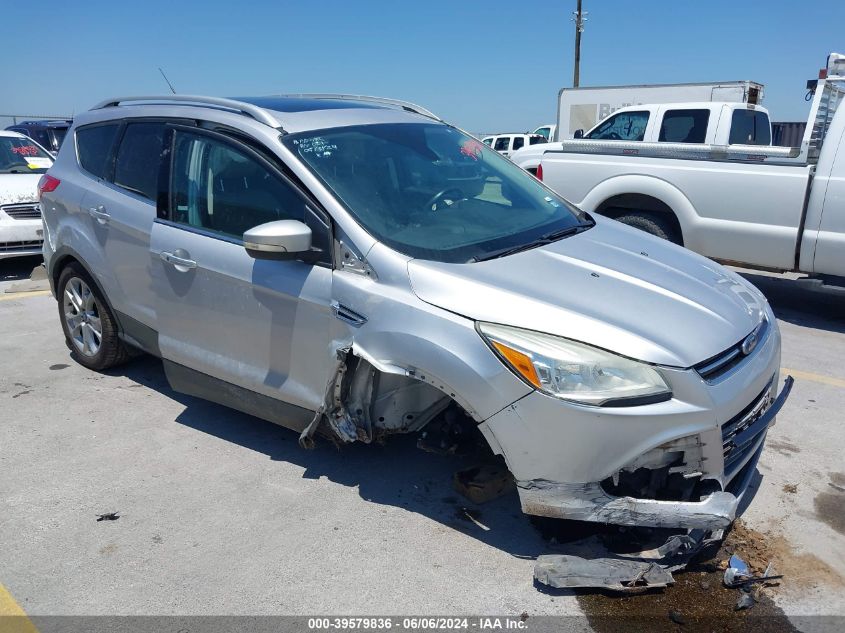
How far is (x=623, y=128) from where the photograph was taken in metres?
11.3

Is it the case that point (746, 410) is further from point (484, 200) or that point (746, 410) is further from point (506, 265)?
point (484, 200)

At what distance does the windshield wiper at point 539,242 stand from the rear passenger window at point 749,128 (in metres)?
7.97

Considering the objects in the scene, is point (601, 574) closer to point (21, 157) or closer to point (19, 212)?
point (19, 212)

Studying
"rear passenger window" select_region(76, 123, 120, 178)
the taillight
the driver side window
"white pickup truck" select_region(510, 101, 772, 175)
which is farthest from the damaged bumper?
the driver side window

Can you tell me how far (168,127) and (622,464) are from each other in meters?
3.11

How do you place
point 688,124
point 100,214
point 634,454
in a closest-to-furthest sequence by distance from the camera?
point 634,454 < point 100,214 < point 688,124

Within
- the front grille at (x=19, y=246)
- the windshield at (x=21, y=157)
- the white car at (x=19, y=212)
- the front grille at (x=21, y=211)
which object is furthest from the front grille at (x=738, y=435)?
the windshield at (x=21, y=157)

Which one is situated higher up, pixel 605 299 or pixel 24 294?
pixel 605 299

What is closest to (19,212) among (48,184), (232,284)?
(48,184)

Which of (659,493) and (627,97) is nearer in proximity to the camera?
(659,493)

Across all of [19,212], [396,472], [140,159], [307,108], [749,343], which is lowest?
[396,472]

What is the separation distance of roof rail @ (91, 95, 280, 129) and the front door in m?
0.18

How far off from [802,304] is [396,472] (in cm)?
540

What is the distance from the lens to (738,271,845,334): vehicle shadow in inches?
261
